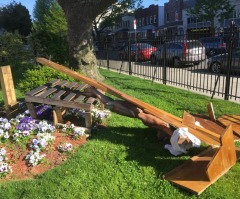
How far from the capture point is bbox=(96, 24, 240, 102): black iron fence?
848 cm

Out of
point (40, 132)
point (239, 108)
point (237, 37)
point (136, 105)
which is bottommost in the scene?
point (239, 108)

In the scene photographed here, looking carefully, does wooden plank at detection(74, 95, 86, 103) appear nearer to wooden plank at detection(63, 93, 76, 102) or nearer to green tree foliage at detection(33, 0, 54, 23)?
wooden plank at detection(63, 93, 76, 102)

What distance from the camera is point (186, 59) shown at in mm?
13820

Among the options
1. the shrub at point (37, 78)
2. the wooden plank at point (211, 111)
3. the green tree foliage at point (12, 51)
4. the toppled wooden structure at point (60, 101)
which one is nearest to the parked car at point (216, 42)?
the wooden plank at point (211, 111)

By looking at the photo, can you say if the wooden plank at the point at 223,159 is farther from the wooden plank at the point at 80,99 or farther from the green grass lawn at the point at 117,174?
the wooden plank at the point at 80,99

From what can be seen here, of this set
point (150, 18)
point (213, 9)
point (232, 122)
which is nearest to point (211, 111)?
point (232, 122)

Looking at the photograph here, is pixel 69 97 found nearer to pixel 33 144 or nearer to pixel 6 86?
pixel 33 144

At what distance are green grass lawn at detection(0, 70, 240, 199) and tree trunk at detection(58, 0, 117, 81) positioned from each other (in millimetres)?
5185

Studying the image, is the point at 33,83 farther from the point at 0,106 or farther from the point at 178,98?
the point at 178,98

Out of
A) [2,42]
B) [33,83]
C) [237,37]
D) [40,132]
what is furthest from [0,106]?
[2,42]

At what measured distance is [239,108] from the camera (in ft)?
23.2

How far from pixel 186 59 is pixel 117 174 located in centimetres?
1080

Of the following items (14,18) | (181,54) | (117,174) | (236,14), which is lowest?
(117,174)

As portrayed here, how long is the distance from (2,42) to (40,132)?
34.7 ft
